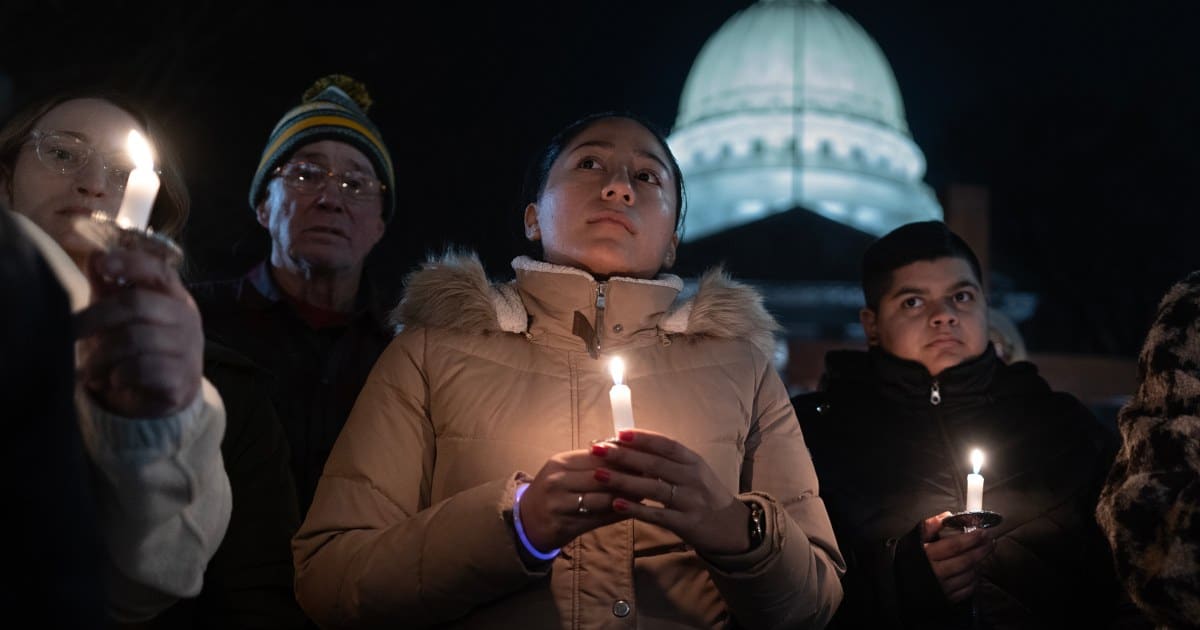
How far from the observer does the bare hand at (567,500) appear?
1.85m

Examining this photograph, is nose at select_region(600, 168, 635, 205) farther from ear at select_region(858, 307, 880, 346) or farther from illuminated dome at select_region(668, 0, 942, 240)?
illuminated dome at select_region(668, 0, 942, 240)

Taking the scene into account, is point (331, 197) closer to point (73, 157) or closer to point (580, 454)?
point (73, 157)

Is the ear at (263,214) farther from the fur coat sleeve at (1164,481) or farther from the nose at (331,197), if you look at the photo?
the fur coat sleeve at (1164,481)

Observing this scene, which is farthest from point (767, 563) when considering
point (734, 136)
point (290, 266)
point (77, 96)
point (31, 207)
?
point (734, 136)

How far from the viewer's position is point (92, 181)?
2229 millimetres

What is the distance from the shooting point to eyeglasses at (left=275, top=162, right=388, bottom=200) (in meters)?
3.68

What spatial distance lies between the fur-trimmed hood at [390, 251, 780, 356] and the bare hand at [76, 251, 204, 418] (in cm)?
104

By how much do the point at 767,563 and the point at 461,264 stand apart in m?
1.04

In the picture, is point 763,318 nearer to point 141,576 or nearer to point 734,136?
point 141,576

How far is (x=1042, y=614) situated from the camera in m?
2.86

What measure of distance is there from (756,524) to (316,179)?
2239 mm

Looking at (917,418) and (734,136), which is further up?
(734,136)

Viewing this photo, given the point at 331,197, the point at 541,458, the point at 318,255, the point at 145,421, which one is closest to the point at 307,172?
the point at 331,197

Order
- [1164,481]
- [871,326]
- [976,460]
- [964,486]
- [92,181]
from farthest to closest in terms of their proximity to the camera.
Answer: [871,326]
[964,486]
[976,460]
[92,181]
[1164,481]
